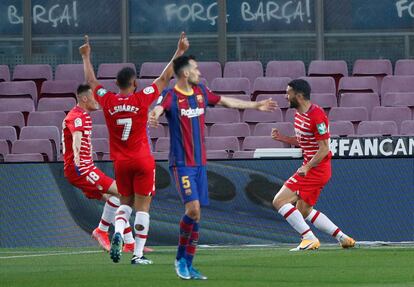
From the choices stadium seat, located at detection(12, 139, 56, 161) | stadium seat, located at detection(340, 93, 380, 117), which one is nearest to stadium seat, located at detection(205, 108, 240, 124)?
stadium seat, located at detection(340, 93, 380, 117)

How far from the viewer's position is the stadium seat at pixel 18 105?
82.9 ft

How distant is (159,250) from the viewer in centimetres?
1920

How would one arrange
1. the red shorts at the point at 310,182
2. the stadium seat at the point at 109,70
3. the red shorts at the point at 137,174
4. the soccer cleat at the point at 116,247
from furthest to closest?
the stadium seat at the point at 109,70 < the red shorts at the point at 310,182 < the red shorts at the point at 137,174 < the soccer cleat at the point at 116,247

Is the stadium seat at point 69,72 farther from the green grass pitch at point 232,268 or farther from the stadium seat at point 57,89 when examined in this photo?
the green grass pitch at point 232,268

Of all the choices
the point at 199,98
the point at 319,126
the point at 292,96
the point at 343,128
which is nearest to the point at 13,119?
the point at 343,128

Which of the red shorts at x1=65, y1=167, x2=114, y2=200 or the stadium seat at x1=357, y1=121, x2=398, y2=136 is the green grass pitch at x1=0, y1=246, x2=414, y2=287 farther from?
the stadium seat at x1=357, y1=121, x2=398, y2=136

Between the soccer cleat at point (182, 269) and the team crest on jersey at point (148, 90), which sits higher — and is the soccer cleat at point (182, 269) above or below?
below

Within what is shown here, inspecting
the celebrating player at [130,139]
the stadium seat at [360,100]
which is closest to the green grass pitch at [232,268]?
the celebrating player at [130,139]

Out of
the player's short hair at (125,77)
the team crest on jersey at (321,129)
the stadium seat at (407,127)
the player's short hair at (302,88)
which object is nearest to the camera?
the player's short hair at (125,77)

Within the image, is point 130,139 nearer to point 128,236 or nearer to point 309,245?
point 128,236

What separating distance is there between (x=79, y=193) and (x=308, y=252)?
4291 millimetres

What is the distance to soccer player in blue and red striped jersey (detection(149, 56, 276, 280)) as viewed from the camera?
1390cm

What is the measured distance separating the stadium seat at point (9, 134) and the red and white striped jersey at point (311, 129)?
23.9 feet

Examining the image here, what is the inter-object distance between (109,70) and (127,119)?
10.2 meters
